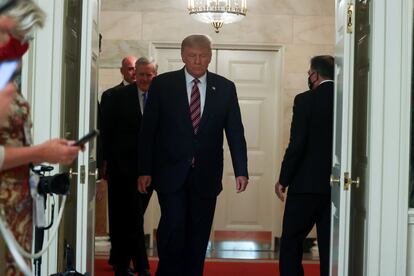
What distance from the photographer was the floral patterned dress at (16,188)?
2590mm

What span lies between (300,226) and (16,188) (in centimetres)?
268

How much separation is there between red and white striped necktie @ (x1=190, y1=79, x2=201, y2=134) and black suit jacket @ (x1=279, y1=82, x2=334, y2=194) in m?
0.58

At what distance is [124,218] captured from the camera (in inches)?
232

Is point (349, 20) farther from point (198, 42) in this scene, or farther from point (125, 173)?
point (125, 173)

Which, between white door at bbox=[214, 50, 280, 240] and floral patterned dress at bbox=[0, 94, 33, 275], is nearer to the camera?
floral patterned dress at bbox=[0, 94, 33, 275]

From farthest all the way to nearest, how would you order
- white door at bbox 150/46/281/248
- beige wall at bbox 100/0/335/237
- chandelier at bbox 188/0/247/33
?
1. white door at bbox 150/46/281/248
2. beige wall at bbox 100/0/335/237
3. chandelier at bbox 188/0/247/33

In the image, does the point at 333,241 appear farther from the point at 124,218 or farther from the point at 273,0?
the point at 273,0

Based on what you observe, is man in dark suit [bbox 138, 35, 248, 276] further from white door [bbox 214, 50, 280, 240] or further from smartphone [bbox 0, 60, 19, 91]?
white door [bbox 214, 50, 280, 240]

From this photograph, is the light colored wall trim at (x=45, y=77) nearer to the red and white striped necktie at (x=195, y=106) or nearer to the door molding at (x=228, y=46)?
the red and white striped necktie at (x=195, y=106)

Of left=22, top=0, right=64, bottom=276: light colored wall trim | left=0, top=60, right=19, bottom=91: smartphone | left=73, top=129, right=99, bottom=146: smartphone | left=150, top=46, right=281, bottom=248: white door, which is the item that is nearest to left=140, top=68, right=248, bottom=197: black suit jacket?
left=22, top=0, right=64, bottom=276: light colored wall trim

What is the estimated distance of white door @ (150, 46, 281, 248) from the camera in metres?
8.38

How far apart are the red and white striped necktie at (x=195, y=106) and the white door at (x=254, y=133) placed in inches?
131

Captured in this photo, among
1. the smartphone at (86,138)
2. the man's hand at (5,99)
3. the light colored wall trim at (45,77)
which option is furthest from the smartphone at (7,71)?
the light colored wall trim at (45,77)

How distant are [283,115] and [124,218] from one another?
286 cm
